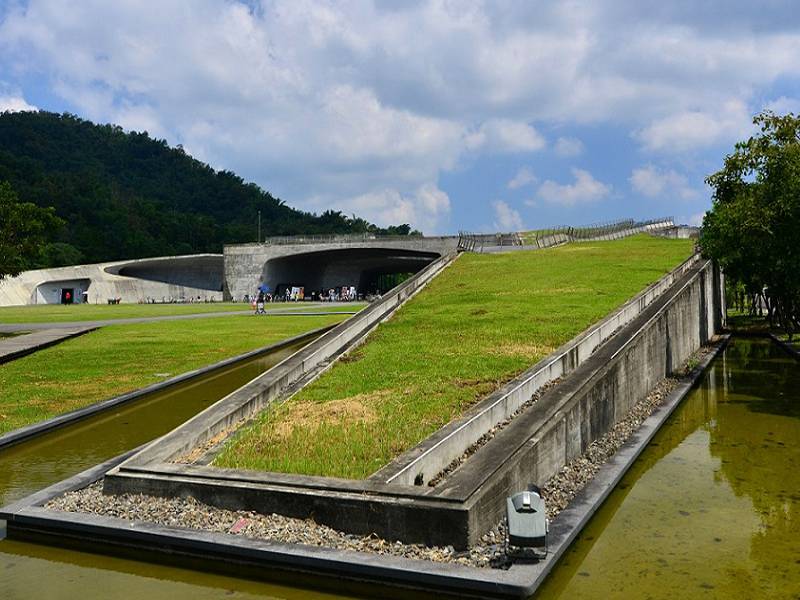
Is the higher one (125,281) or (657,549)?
(125,281)

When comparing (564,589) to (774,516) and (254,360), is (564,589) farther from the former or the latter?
(254,360)

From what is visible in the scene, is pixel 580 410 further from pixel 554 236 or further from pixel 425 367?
pixel 554 236

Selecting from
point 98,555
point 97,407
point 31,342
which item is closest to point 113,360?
point 31,342

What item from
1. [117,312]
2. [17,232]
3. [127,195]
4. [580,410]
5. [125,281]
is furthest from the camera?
[127,195]

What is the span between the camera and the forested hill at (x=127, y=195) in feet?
354

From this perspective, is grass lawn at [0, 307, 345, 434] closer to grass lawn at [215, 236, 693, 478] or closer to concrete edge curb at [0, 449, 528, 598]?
concrete edge curb at [0, 449, 528, 598]

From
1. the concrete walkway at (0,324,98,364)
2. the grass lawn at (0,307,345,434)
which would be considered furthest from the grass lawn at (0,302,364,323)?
the concrete walkway at (0,324,98,364)

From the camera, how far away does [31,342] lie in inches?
837

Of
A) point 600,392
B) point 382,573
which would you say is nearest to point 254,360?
point 600,392

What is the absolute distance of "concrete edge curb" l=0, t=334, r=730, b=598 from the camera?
18.2 ft

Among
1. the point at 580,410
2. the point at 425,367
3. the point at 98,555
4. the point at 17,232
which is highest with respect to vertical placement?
the point at 17,232

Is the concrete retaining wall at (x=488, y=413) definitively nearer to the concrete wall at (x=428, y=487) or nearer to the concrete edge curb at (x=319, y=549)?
the concrete wall at (x=428, y=487)

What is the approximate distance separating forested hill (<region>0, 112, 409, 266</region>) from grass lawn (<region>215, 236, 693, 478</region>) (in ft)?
213

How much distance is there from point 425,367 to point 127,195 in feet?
522
